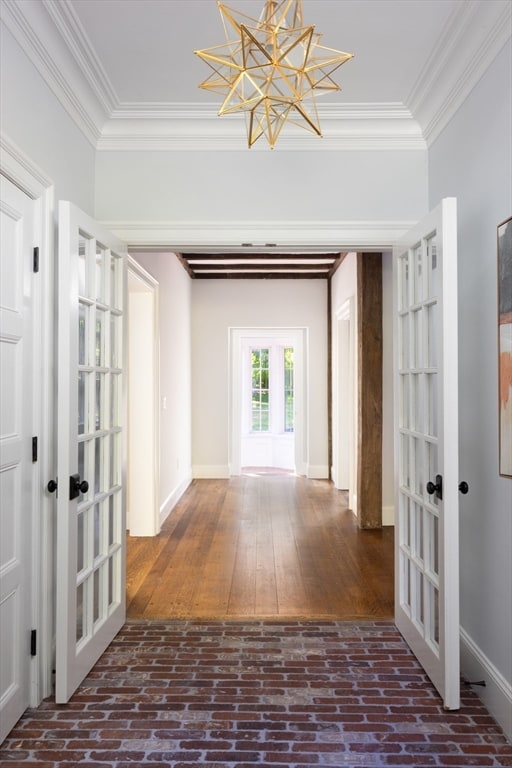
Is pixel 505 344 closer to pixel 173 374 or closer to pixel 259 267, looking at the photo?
pixel 173 374

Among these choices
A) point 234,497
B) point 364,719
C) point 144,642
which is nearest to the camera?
point 364,719

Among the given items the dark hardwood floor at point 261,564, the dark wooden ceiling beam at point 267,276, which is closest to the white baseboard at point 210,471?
the dark hardwood floor at point 261,564

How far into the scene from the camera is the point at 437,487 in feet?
7.22

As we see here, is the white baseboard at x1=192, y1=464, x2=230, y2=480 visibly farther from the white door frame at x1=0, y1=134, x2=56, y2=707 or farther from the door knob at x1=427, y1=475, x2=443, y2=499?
the door knob at x1=427, y1=475, x2=443, y2=499

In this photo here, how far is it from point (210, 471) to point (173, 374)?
6.65ft

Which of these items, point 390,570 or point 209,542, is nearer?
point 390,570

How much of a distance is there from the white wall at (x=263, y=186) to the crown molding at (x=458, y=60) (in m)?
0.28

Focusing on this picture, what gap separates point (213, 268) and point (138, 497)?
3.38 metres

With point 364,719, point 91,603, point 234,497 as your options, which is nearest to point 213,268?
point 234,497

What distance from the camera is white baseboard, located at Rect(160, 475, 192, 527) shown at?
5.21 m

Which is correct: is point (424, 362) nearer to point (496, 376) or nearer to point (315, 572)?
point (496, 376)

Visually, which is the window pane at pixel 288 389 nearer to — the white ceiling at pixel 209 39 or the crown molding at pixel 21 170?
the white ceiling at pixel 209 39

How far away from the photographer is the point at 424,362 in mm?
2447

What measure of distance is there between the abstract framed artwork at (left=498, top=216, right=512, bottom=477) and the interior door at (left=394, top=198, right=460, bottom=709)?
0.54 ft
